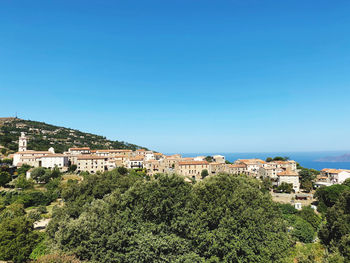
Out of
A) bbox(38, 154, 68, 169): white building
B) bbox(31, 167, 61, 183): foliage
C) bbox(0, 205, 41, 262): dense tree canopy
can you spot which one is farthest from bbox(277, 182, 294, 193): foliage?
bbox(38, 154, 68, 169): white building

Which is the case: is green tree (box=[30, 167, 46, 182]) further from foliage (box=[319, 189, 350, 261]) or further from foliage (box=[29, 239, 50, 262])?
foliage (box=[319, 189, 350, 261])

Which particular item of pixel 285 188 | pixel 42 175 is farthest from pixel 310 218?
pixel 42 175

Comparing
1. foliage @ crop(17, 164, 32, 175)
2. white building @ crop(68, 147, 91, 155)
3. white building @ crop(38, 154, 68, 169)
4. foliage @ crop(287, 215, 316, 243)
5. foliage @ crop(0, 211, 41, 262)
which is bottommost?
foliage @ crop(287, 215, 316, 243)

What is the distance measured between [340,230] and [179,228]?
74.3 feet

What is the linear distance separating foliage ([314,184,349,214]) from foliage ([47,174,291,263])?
34.7 m

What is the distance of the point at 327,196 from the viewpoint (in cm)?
4756

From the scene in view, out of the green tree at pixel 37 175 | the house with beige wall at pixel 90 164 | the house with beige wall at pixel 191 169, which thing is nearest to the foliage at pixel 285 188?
the house with beige wall at pixel 191 169

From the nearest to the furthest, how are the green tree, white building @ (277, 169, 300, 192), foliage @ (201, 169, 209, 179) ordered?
white building @ (277, 169, 300, 192), the green tree, foliage @ (201, 169, 209, 179)

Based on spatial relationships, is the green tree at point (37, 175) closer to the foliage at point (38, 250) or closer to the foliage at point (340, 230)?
the foliage at point (38, 250)

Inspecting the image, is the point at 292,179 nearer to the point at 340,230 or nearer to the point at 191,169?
the point at 191,169

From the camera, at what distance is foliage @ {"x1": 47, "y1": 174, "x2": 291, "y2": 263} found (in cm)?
1656

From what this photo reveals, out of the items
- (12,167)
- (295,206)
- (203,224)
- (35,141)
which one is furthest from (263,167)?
(35,141)

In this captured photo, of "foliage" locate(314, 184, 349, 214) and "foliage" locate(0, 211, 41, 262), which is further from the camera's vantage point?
"foliage" locate(314, 184, 349, 214)

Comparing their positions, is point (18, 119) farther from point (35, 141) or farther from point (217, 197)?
point (217, 197)
